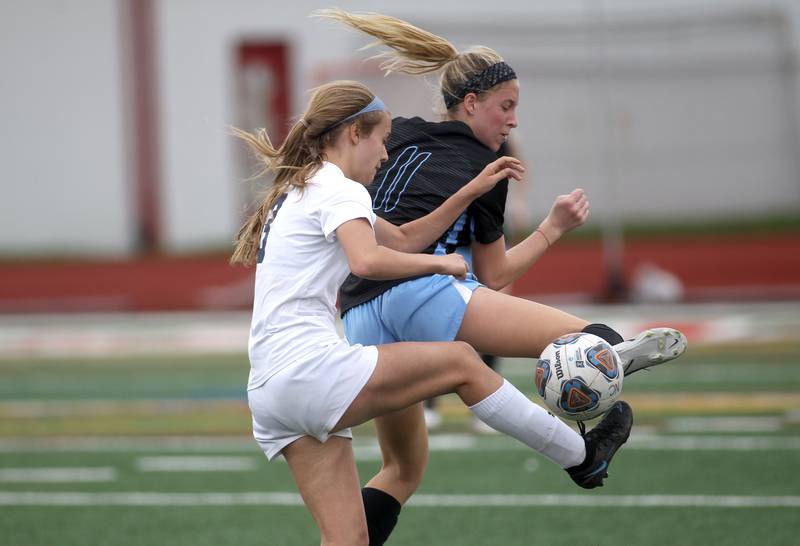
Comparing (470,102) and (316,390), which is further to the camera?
(470,102)

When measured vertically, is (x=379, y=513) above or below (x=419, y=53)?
below

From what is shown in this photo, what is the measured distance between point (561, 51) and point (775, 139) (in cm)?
407

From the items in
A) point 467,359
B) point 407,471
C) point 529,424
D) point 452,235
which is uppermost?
point 452,235

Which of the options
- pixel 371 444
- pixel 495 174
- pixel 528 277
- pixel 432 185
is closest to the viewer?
pixel 495 174

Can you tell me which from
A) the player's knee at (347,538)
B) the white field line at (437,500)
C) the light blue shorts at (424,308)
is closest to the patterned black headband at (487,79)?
the light blue shorts at (424,308)

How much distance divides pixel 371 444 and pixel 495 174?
4.34 metres

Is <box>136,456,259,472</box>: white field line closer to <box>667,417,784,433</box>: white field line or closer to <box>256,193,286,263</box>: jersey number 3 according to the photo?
<box>667,417,784,433</box>: white field line

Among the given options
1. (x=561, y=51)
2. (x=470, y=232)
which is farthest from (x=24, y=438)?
(x=561, y=51)

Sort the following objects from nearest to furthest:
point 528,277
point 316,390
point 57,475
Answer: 1. point 316,390
2. point 57,475
3. point 528,277

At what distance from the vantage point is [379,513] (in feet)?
16.5

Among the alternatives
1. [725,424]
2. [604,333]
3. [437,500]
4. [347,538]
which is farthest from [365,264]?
[725,424]

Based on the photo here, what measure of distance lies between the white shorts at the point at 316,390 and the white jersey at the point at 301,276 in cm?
4

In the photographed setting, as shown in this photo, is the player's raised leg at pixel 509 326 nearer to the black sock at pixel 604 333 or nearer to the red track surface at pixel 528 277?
the black sock at pixel 604 333

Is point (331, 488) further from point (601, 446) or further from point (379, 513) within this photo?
point (601, 446)
